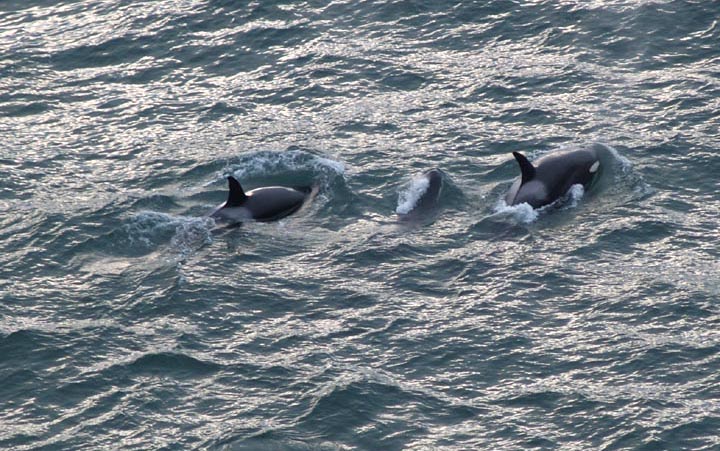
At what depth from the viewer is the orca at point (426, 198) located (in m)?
31.0

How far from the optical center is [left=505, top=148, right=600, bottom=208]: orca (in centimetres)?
3098

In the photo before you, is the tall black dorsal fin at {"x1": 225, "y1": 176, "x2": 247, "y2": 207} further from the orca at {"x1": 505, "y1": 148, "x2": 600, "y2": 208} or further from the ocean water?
the orca at {"x1": 505, "y1": 148, "x2": 600, "y2": 208}

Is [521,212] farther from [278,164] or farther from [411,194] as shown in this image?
[278,164]

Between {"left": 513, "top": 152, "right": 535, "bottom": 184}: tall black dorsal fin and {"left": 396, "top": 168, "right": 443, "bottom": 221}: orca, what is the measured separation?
2.09 m

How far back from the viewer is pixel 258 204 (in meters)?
31.6

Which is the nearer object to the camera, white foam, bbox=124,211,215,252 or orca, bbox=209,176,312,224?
white foam, bbox=124,211,215,252

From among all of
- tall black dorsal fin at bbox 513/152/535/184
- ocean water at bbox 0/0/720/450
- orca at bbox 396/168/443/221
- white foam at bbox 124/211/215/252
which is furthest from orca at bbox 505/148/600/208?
white foam at bbox 124/211/215/252

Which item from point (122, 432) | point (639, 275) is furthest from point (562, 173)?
point (122, 432)

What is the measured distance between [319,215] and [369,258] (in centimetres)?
273

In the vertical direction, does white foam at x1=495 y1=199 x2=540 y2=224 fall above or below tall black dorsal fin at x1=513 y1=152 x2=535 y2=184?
below

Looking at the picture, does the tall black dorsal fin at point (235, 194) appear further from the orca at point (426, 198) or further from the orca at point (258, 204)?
the orca at point (426, 198)

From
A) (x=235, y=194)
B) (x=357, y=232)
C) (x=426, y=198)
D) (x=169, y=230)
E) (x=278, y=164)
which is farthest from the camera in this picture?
(x=278, y=164)

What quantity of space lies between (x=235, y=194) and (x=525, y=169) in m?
6.91

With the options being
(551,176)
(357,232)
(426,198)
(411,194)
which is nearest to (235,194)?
(357,232)
